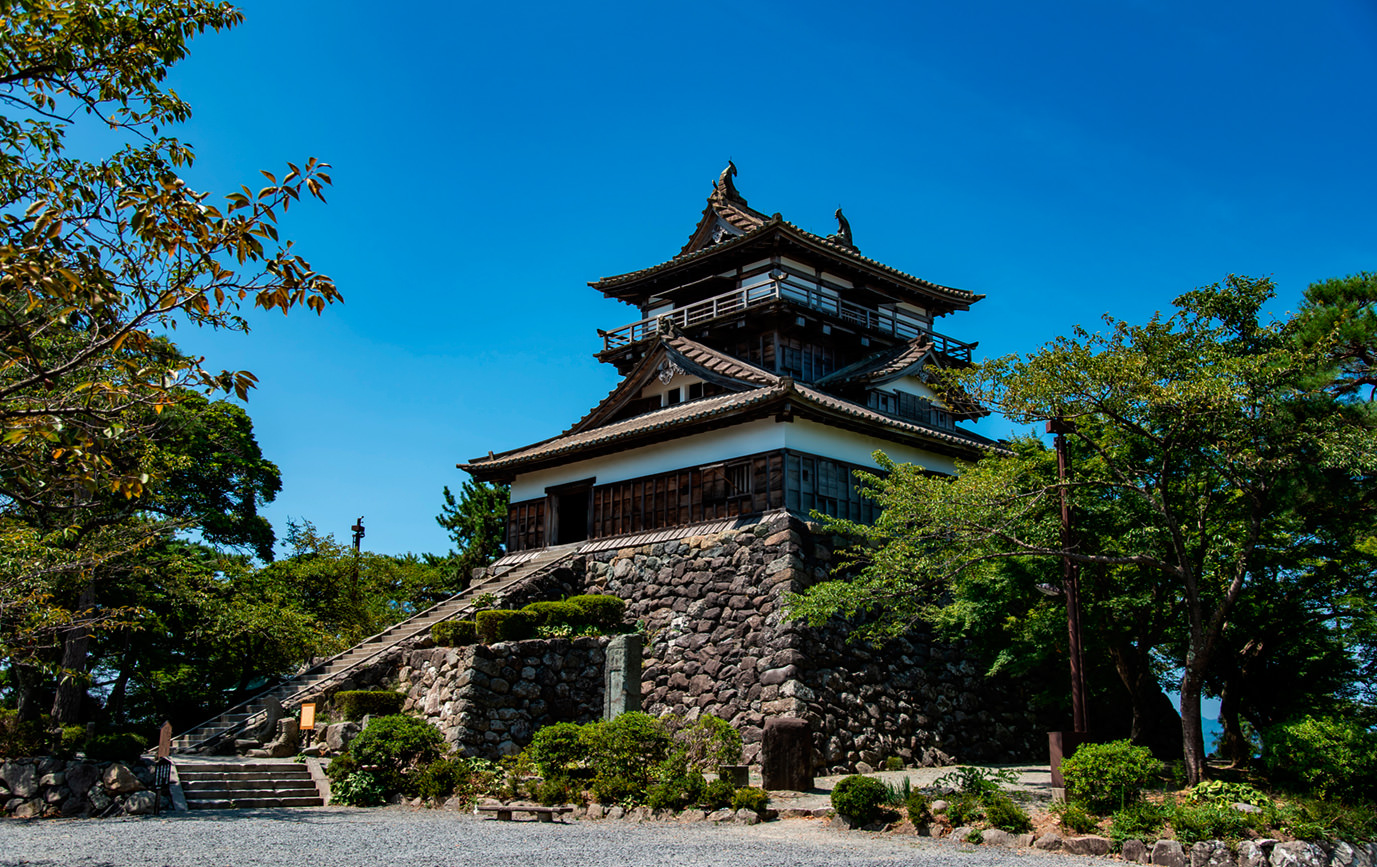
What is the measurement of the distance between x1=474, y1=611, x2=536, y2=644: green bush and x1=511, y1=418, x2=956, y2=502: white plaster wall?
5705 millimetres

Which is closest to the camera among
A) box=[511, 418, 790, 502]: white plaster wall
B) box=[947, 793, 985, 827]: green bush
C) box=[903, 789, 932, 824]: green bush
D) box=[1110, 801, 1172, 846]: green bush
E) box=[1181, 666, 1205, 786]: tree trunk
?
box=[1110, 801, 1172, 846]: green bush

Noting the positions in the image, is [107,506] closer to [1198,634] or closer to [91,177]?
[91,177]

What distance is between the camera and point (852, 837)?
12.9 meters

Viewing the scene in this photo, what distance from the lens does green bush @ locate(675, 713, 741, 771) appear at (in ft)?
54.1

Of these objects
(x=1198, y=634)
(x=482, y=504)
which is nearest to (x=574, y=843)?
(x=1198, y=634)

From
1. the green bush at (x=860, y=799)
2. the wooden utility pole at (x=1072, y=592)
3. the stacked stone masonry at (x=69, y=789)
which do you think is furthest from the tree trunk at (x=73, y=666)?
the wooden utility pole at (x=1072, y=592)

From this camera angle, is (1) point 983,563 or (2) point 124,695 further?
(2) point 124,695

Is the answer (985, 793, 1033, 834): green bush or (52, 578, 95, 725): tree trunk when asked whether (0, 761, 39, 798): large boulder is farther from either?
(985, 793, 1033, 834): green bush

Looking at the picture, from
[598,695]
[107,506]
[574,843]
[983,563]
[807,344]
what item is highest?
[807,344]

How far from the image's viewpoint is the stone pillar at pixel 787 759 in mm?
16953

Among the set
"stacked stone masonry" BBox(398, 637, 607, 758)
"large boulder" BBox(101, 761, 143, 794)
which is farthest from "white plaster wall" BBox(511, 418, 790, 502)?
"large boulder" BBox(101, 761, 143, 794)

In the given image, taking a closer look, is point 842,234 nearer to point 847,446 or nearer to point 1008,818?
point 847,446

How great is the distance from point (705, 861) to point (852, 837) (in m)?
2.89

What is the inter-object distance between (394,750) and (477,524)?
1606 centimetres
